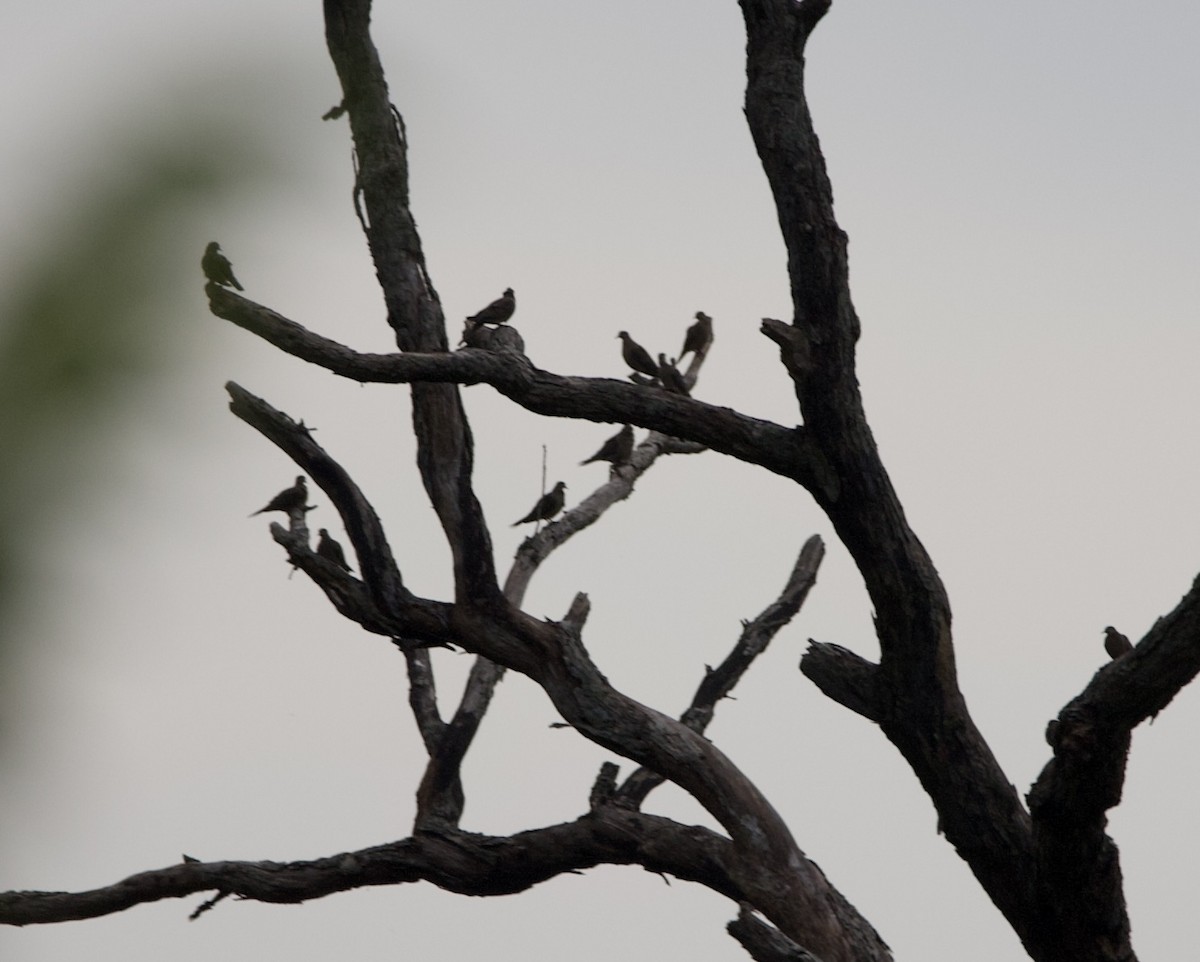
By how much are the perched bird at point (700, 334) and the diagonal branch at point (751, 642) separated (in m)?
2.41

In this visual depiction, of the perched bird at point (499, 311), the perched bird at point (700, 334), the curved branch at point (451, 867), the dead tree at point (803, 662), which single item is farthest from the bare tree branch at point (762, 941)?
the perched bird at point (700, 334)

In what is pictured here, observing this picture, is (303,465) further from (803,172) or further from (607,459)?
(607,459)

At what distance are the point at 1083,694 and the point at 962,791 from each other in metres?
0.88

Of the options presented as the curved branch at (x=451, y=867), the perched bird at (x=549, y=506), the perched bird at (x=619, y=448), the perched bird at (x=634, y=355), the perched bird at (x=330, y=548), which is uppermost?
the perched bird at (x=634, y=355)

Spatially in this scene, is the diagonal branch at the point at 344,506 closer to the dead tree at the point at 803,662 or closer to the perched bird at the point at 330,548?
the dead tree at the point at 803,662

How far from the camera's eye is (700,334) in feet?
31.8

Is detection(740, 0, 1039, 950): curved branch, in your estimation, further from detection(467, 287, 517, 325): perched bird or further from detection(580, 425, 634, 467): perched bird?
detection(580, 425, 634, 467): perched bird

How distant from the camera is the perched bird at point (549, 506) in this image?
8117 millimetres

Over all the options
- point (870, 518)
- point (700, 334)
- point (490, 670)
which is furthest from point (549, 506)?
point (870, 518)

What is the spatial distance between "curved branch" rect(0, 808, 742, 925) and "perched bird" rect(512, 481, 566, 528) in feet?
9.19

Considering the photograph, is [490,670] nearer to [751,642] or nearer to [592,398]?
[751,642]

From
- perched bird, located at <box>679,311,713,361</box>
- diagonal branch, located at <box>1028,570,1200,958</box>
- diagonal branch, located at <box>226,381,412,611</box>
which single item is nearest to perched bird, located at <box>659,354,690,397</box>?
perched bird, located at <box>679,311,713,361</box>

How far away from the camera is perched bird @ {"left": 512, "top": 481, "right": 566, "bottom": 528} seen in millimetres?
8117

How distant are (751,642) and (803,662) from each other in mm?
2208
